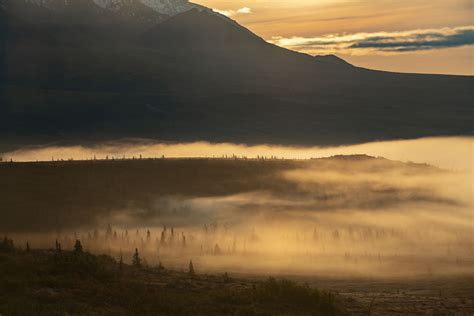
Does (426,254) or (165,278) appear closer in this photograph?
(165,278)

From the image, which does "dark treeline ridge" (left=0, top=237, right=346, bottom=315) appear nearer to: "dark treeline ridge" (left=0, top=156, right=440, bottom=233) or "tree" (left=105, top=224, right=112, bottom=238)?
"dark treeline ridge" (left=0, top=156, right=440, bottom=233)

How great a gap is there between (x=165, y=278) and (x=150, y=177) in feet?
374

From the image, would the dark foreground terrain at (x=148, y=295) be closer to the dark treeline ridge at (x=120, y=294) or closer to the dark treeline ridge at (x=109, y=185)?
the dark treeline ridge at (x=120, y=294)

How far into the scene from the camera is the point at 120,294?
138 feet

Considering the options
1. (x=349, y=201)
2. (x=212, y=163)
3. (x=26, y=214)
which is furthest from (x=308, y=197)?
(x=26, y=214)

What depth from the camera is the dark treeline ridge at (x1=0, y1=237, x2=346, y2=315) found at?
39.7 meters

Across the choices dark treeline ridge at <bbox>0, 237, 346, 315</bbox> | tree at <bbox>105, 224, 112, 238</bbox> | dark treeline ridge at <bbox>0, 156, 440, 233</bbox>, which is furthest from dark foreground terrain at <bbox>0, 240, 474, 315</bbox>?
tree at <bbox>105, 224, 112, 238</bbox>

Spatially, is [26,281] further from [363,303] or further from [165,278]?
[363,303]

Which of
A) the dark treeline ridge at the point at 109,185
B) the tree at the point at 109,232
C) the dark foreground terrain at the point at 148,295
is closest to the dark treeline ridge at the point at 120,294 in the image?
the dark foreground terrain at the point at 148,295

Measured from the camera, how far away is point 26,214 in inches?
5369

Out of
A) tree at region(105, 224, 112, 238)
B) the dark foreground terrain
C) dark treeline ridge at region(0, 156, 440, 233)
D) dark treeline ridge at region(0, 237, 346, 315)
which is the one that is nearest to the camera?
dark treeline ridge at region(0, 237, 346, 315)

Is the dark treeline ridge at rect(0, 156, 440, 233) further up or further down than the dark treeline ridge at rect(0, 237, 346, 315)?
further up

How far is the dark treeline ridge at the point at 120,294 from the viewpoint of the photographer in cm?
3972

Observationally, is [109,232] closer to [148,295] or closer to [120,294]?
[120,294]
